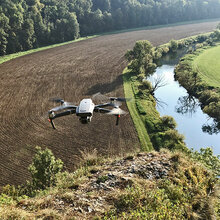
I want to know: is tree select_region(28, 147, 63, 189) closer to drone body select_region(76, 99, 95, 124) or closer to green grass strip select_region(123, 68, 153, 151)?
drone body select_region(76, 99, 95, 124)

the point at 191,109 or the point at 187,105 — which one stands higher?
the point at 187,105

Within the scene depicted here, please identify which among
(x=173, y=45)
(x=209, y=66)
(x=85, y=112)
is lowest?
(x=209, y=66)

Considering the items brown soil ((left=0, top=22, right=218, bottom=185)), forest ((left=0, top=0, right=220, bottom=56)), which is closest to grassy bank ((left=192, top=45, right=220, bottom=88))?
brown soil ((left=0, top=22, right=218, bottom=185))

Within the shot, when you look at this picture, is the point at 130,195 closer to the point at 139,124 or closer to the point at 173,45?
the point at 139,124

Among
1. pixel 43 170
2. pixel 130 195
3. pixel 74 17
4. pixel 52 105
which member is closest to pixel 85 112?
pixel 130 195

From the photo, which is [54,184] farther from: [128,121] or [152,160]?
[128,121]

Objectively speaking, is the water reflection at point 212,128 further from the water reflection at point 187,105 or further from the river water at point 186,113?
the water reflection at point 187,105
